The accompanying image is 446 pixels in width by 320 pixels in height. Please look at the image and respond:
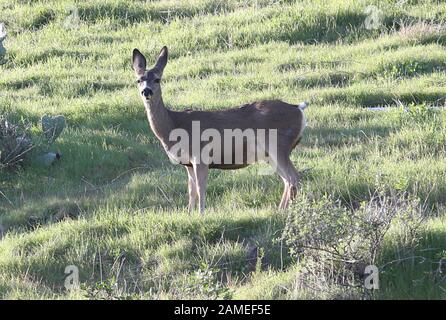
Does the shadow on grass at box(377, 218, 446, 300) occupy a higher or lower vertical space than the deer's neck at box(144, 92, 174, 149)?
lower

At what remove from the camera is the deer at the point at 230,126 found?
1073 centimetres

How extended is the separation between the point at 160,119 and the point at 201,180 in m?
0.88

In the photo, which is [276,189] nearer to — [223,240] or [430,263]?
[223,240]

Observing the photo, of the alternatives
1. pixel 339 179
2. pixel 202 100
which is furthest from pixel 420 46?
pixel 339 179

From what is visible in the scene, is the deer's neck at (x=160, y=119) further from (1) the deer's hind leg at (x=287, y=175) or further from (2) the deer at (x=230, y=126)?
(1) the deer's hind leg at (x=287, y=175)

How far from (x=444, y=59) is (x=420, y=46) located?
2.37 ft

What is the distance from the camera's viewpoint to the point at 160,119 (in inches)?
430

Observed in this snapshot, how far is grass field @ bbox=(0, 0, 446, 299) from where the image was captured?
30.0ft

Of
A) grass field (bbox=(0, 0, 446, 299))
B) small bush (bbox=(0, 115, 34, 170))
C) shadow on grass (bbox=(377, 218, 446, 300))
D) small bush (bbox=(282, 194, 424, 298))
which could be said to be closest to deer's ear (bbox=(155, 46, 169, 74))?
grass field (bbox=(0, 0, 446, 299))

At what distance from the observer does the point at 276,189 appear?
1114 cm

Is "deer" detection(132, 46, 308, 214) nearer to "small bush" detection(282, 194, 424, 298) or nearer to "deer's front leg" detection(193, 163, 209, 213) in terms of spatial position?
"deer's front leg" detection(193, 163, 209, 213)

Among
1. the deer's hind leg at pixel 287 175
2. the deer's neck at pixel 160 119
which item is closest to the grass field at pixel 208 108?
the deer's hind leg at pixel 287 175

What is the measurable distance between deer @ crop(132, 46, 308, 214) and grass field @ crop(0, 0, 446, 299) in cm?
30

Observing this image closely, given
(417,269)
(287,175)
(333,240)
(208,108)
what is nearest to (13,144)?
(208,108)
